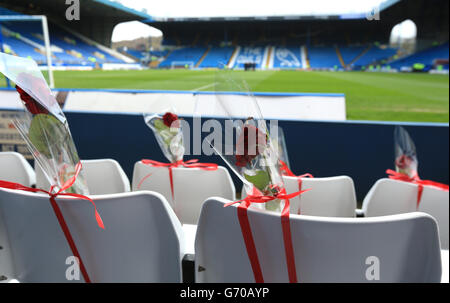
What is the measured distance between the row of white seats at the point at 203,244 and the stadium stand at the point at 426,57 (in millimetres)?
19403

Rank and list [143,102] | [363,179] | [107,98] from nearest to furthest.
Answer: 1. [363,179]
2. [143,102]
3. [107,98]

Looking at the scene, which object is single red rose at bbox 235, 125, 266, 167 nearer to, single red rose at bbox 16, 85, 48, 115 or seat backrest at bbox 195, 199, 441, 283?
seat backrest at bbox 195, 199, 441, 283

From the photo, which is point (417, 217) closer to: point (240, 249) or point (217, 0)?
point (240, 249)

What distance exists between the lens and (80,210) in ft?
1.84

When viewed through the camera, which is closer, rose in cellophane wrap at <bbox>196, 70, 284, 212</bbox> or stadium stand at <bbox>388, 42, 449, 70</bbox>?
rose in cellophane wrap at <bbox>196, 70, 284, 212</bbox>

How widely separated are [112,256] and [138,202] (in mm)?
136

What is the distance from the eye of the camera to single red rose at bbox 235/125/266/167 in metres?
0.48

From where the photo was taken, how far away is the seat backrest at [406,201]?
39.1 inches

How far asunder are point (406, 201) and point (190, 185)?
719 mm

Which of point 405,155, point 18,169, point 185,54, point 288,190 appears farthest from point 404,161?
point 185,54

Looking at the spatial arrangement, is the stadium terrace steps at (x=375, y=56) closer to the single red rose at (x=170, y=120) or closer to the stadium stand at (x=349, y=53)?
the stadium stand at (x=349, y=53)

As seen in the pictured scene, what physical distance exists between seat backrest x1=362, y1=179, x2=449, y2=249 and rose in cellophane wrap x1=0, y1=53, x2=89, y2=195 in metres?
0.93

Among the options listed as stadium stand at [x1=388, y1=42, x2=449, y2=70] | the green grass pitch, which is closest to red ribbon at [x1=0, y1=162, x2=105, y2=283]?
the green grass pitch
